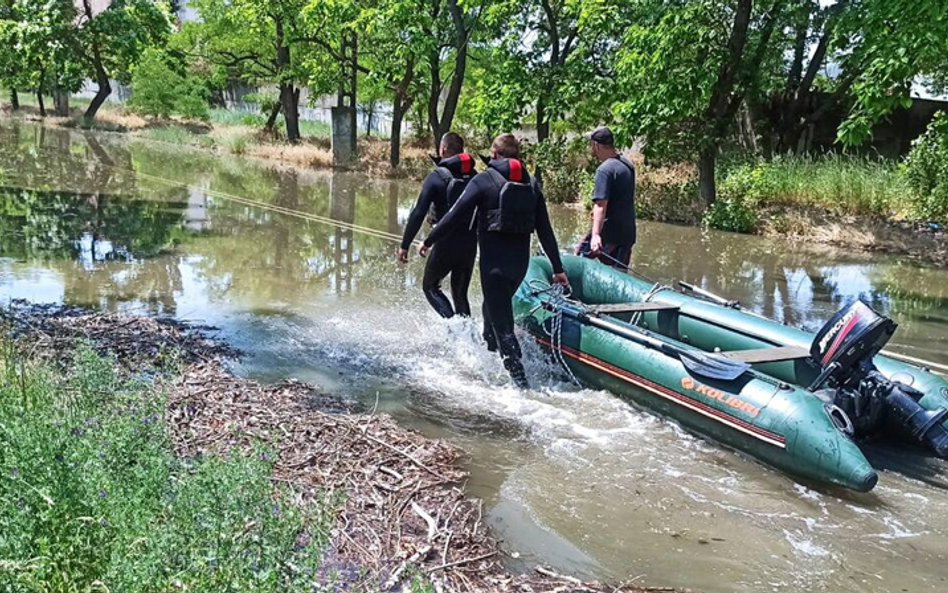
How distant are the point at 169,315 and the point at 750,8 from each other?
11.0 meters

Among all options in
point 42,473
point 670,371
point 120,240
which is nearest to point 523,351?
point 670,371

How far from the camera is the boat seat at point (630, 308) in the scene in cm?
593

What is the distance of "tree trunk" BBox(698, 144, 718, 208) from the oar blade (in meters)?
10.3

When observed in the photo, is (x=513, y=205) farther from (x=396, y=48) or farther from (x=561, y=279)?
(x=396, y=48)

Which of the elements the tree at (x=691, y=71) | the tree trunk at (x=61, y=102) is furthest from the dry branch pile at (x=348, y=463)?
the tree trunk at (x=61, y=102)

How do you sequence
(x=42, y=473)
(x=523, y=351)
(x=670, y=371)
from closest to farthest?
(x=42, y=473) < (x=670, y=371) < (x=523, y=351)

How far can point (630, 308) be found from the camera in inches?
237

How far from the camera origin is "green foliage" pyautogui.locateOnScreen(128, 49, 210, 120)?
112 feet

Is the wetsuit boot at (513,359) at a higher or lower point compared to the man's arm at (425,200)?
lower

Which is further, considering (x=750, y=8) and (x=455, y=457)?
(x=750, y=8)

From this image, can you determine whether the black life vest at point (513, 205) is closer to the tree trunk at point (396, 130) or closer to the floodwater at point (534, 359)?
the floodwater at point (534, 359)

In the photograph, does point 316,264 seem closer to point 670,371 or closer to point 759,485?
point 670,371

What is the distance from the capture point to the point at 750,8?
13664 mm

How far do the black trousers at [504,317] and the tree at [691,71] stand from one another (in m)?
8.86
